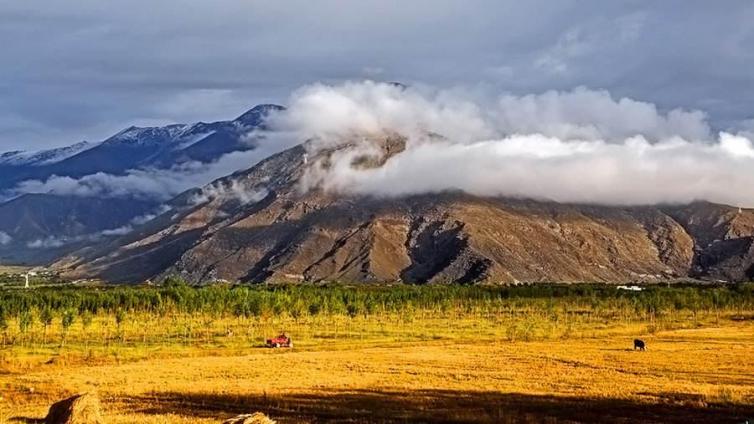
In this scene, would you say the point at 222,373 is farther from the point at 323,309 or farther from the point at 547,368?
the point at 323,309

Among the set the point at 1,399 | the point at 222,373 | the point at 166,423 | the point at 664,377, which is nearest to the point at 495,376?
the point at 664,377

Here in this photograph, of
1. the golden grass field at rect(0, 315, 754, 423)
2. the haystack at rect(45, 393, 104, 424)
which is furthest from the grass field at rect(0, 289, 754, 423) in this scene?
the haystack at rect(45, 393, 104, 424)

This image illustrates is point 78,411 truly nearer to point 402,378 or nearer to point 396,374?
point 402,378

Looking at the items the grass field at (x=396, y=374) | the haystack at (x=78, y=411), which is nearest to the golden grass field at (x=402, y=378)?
the grass field at (x=396, y=374)

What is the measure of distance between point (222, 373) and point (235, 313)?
115 meters

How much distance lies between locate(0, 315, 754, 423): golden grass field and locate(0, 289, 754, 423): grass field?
0.14m

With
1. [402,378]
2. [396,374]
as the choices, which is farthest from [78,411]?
[396,374]

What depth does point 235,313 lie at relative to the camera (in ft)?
613

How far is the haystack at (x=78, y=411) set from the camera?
4178cm

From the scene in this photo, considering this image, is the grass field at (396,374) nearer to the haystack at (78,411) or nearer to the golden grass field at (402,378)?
the golden grass field at (402,378)

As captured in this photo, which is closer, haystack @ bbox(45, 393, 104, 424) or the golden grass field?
haystack @ bbox(45, 393, 104, 424)

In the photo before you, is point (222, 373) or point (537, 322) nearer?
point (222, 373)

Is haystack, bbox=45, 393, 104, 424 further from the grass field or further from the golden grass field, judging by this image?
the golden grass field

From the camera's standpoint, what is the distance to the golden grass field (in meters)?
49.8
